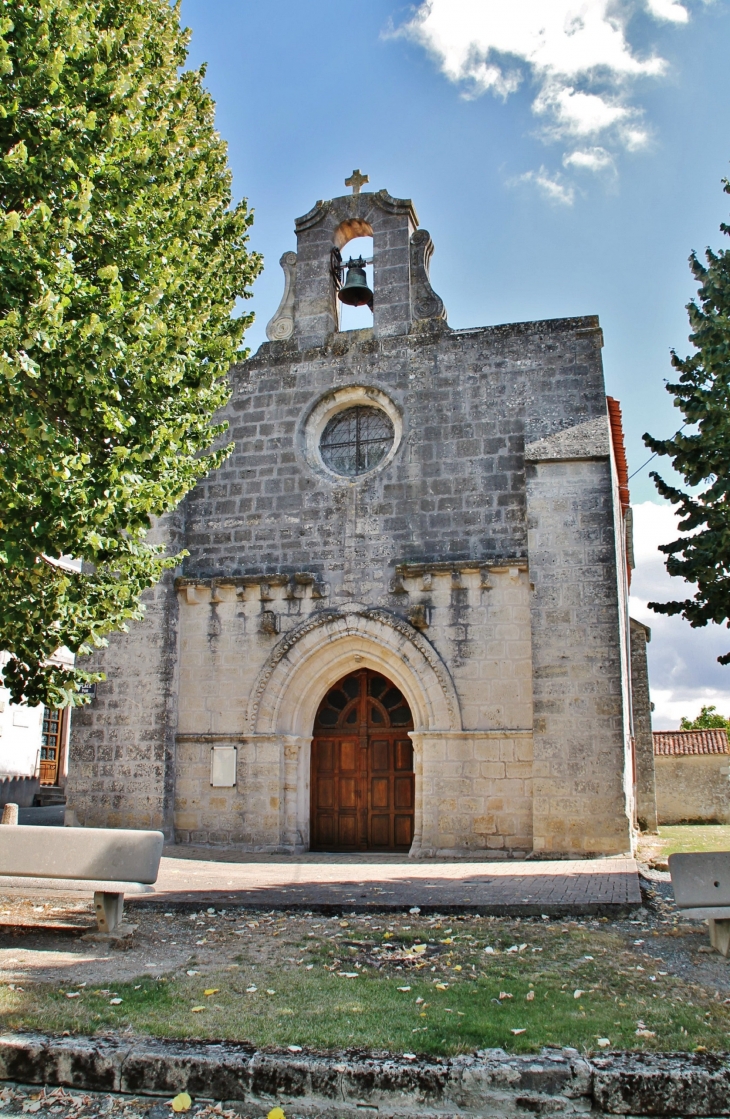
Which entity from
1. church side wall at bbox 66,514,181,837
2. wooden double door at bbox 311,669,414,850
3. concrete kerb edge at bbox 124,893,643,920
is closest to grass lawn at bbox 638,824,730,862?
wooden double door at bbox 311,669,414,850

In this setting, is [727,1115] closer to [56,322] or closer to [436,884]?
[436,884]

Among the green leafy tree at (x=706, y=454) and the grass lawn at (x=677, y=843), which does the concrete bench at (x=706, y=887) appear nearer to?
the green leafy tree at (x=706, y=454)

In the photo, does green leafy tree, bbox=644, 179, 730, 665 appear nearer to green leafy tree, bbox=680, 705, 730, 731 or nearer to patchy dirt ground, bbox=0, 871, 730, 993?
patchy dirt ground, bbox=0, 871, 730, 993

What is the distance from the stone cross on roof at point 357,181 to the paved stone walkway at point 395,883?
9189mm

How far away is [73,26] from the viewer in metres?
5.76

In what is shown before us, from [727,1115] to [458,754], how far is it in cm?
709

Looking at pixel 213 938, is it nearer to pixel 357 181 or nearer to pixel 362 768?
pixel 362 768

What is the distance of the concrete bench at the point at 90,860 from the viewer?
241 inches

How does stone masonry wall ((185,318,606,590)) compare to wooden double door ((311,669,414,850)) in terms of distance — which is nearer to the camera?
stone masonry wall ((185,318,606,590))

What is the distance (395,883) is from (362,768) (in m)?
3.52

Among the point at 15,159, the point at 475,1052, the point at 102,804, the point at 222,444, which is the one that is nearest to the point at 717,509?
the point at 475,1052

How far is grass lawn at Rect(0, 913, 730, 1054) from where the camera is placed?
4.07 meters

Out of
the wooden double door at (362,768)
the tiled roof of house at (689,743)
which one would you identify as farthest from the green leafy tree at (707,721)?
the wooden double door at (362,768)

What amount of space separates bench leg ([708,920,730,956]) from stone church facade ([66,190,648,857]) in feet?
13.6
